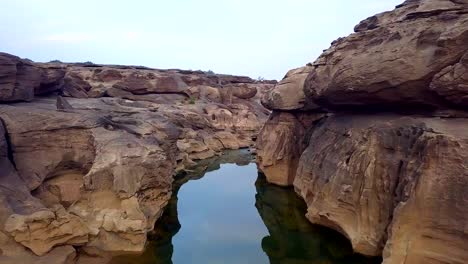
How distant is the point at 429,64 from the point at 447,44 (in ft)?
1.66

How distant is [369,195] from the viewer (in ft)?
26.3

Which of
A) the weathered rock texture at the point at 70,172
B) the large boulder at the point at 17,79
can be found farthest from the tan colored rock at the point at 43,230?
the large boulder at the point at 17,79

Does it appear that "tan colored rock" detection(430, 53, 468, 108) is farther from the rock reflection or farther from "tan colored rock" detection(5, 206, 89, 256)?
"tan colored rock" detection(5, 206, 89, 256)

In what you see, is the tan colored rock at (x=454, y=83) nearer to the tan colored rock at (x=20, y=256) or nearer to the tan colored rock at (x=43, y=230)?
the tan colored rock at (x=43, y=230)

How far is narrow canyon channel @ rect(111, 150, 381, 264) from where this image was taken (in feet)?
27.7

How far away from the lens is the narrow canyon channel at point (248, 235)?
332 inches

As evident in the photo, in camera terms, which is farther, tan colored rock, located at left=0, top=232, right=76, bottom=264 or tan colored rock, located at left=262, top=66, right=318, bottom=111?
tan colored rock, located at left=262, top=66, right=318, bottom=111

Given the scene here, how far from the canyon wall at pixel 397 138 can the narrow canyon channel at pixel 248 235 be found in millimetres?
521

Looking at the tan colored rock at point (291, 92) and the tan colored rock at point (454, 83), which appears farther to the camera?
the tan colored rock at point (291, 92)

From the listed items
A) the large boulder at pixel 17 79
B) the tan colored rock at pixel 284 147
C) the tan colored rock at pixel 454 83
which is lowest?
the tan colored rock at pixel 284 147

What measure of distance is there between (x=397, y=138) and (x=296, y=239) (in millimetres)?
3645

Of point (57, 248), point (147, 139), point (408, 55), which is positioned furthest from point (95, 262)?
point (408, 55)

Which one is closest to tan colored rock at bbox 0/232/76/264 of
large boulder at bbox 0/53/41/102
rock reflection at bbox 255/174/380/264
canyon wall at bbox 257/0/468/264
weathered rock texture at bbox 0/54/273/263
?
weathered rock texture at bbox 0/54/273/263

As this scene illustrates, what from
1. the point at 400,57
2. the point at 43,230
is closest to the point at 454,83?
the point at 400,57
